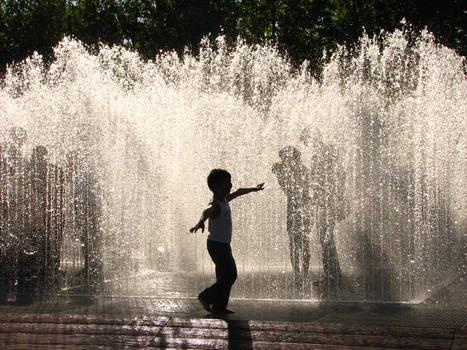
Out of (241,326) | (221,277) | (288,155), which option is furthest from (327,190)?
(241,326)

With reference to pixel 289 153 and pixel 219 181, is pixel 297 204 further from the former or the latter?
pixel 219 181

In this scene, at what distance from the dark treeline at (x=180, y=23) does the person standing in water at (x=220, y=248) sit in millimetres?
16647

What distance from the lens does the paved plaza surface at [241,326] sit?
152 inches

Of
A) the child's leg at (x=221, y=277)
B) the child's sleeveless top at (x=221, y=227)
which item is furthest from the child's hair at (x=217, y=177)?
the child's leg at (x=221, y=277)

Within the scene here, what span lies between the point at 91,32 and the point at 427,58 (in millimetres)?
19365

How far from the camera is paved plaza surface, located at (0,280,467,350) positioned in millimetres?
3865

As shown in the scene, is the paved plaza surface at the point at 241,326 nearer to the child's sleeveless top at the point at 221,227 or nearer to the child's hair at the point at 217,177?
the child's sleeveless top at the point at 221,227

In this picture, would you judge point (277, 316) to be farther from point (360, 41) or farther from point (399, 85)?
point (360, 41)

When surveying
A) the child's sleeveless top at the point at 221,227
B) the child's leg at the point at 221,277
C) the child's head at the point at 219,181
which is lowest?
the child's leg at the point at 221,277

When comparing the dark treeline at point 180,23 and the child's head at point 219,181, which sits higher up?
the dark treeline at point 180,23

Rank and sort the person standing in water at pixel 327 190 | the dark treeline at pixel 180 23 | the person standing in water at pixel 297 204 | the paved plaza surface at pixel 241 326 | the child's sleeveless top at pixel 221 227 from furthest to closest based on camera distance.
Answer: the dark treeline at pixel 180 23 → the person standing in water at pixel 297 204 → the person standing in water at pixel 327 190 → the child's sleeveless top at pixel 221 227 → the paved plaza surface at pixel 241 326

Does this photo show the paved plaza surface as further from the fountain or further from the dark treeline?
the dark treeline

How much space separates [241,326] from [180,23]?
922 inches

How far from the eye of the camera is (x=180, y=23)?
1034 inches
